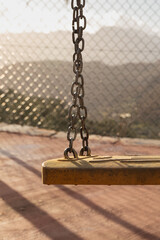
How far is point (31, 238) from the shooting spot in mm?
1768

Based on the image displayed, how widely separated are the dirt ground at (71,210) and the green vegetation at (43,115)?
2202 mm

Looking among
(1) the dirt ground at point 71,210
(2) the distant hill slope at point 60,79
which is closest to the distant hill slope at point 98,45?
(2) the distant hill slope at point 60,79

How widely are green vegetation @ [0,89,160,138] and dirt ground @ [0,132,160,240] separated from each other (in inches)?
86.7

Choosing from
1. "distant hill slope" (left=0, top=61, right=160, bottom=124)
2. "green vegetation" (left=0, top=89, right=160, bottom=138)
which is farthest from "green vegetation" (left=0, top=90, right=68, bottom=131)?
"distant hill slope" (left=0, top=61, right=160, bottom=124)

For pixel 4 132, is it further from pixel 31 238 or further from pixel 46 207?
pixel 31 238

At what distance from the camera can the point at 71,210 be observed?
6.93ft

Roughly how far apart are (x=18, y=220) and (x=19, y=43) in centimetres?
360

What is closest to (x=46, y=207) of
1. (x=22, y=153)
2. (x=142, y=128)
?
(x=22, y=153)

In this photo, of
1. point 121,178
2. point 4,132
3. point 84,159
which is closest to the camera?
point 121,178

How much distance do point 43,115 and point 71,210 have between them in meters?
3.92

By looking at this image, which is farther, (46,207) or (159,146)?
(159,146)

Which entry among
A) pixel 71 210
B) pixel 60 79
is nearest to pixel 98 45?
pixel 60 79

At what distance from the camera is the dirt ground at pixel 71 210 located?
5.99 ft

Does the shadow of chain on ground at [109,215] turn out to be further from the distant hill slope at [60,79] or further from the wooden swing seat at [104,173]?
the distant hill slope at [60,79]
